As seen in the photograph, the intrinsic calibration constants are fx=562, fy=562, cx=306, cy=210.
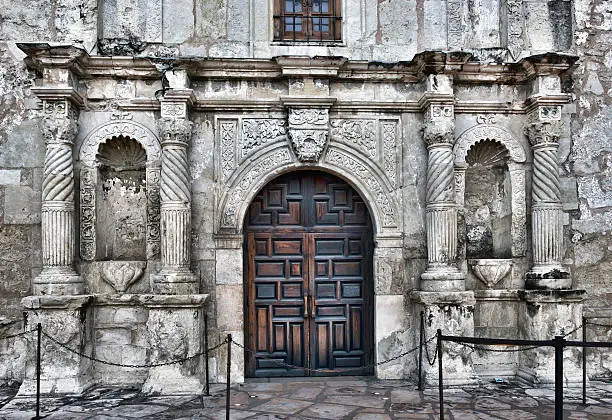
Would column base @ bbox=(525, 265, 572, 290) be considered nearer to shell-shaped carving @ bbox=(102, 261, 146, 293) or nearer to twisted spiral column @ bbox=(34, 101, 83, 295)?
shell-shaped carving @ bbox=(102, 261, 146, 293)

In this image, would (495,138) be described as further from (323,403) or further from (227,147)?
(323,403)

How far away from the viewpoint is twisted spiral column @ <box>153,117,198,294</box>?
644 centimetres

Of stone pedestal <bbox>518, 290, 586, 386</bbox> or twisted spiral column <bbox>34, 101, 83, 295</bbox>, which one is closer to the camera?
twisted spiral column <bbox>34, 101, 83, 295</bbox>

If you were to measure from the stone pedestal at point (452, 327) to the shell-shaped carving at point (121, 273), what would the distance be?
3.44m

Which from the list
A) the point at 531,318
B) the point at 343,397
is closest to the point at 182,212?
the point at 343,397

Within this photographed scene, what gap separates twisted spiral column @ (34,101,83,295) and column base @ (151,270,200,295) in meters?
0.94

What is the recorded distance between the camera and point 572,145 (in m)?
7.38

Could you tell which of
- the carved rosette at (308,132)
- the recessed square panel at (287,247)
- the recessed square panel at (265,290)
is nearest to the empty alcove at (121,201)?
the recessed square panel at (265,290)

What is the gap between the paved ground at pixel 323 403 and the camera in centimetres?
554

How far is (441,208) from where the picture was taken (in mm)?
6758

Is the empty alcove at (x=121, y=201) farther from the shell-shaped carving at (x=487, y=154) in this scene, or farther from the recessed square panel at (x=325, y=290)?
the shell-shaped carving at (x=487, y=154)

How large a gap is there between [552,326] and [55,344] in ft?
18.8

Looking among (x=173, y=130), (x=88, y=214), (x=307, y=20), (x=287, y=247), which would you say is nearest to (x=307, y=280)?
(x=287, y=247)

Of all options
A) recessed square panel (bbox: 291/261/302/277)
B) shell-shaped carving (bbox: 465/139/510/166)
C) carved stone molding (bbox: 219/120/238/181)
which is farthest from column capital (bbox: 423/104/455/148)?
carved stone molding (bbox: 219/120/238/181)
